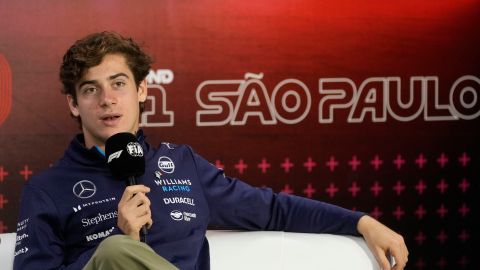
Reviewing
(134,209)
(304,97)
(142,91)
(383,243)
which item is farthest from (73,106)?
(304,97)

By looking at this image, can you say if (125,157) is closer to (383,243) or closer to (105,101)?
(105,101)

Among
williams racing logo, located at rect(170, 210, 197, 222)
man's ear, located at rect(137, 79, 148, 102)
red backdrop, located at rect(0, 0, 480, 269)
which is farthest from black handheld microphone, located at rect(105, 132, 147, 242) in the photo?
red backdrop, located at rect(0, 0, 480, 269)

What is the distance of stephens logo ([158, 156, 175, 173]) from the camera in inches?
115

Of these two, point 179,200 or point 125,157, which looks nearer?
point 125,157

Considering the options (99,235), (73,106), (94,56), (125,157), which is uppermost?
(94,56)

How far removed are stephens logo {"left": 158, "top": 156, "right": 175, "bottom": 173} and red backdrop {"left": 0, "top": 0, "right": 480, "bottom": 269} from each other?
0.83 meters

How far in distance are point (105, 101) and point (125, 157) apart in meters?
0.30

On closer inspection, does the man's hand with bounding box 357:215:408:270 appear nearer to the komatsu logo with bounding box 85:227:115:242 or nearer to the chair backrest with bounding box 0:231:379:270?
the chair backrest with bounding box 0:231:379:270

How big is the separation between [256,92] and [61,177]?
127cm

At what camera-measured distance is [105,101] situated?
8.99ft

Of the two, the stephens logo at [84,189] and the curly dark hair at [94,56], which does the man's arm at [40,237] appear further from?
the curly dark hair at [94,56]

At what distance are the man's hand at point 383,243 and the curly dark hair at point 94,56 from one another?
2.73 feet

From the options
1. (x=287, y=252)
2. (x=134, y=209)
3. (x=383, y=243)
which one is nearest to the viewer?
(x=134, y=209)

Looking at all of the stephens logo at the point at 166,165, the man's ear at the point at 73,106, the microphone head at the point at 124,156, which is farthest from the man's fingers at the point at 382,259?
the man's ear at the point at 73,106
